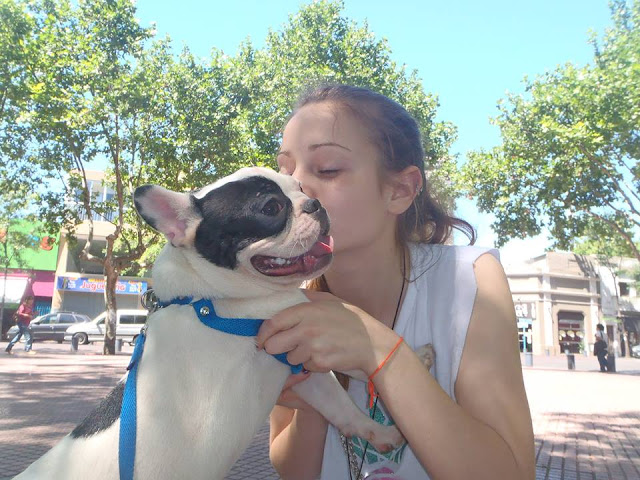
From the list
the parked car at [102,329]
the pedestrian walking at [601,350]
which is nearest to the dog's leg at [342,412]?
the pedestrian walking at [601,350]

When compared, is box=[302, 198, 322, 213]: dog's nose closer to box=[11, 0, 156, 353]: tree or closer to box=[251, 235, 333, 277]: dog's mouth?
box=[251, 235, 333, 277]: dog's mouth

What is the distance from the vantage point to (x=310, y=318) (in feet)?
5.46

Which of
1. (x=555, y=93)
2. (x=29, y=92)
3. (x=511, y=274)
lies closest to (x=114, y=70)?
(x=29, y=92)

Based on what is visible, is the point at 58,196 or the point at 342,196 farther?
the point at 58,196

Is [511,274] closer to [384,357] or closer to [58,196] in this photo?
[58,196]

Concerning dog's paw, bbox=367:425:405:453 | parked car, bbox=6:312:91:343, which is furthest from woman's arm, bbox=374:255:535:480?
parked car, bbox=6:312:91:343

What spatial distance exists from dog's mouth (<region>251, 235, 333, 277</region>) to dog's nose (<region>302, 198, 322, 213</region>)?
0.44 ft

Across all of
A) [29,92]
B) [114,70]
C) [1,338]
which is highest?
[114,70]

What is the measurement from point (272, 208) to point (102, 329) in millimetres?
29730

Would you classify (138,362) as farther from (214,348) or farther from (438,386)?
(438,386)

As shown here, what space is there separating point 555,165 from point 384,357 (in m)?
19.8

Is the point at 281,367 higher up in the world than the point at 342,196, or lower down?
lower down

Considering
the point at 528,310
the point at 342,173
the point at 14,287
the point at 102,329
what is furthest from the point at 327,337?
the point at 528,310

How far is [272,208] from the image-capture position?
2.08 meters
